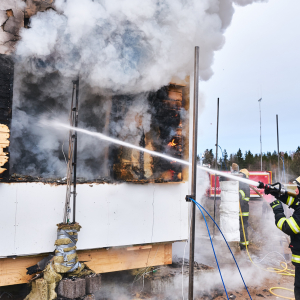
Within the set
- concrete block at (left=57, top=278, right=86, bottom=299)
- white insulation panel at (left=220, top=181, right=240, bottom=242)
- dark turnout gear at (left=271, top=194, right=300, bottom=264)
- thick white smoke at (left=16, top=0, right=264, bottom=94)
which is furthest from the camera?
white insulation panel at (left=220, top=181, right=240, bottom=242)

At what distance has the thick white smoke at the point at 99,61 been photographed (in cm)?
436

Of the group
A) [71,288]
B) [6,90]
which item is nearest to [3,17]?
[6,90]

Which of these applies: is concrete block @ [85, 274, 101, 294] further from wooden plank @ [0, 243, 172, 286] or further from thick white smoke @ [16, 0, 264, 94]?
thick white smoke @ [16, 0, 264, 94]

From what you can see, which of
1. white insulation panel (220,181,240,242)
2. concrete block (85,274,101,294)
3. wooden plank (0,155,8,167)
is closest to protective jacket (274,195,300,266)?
concrete block (85,274,101,294)

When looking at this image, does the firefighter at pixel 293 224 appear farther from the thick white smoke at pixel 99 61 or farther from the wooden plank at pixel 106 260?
the thick white smoke at pixel 99 61

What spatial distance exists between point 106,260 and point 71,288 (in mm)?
1156

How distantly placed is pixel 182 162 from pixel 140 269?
2392mm

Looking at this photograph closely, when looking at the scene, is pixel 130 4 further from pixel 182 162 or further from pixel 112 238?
pixel 112 238

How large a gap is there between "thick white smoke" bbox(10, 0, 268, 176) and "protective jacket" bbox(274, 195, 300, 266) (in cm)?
269

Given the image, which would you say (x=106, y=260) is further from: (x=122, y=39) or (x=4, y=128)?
(x=122, y=39)

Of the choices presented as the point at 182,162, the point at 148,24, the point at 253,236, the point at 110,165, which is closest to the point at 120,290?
the point at 110,165

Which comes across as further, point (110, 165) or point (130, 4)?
point (110, 165)

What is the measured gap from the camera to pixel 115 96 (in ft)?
16.3

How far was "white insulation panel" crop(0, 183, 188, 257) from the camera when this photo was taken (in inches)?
157
